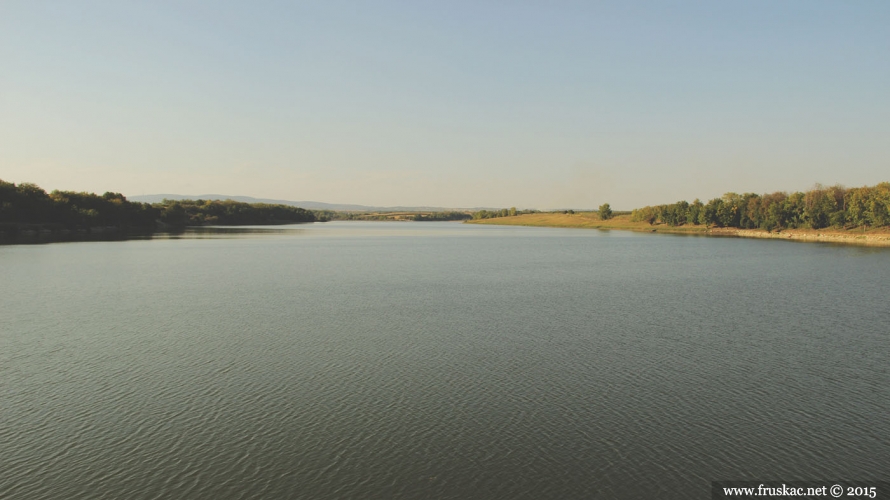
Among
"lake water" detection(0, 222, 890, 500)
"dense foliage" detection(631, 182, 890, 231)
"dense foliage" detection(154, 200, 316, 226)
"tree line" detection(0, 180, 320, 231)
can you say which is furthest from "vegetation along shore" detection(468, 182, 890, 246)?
"tree line" detection(0, 180, 320, 231)

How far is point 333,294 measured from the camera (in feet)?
116

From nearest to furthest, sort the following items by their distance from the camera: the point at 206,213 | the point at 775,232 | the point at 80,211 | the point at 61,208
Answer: the point at 61,208 → the point at 80,211 → the point at 775,232 → the point at 206,213

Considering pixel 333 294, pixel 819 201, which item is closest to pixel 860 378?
pixel 333 294

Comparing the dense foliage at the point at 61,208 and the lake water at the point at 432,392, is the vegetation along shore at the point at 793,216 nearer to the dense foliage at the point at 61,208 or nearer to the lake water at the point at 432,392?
the lake water at the point at 432,392

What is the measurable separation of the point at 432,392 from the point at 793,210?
124m

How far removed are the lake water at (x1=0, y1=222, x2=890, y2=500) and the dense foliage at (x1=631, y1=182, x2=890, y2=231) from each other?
79234mm

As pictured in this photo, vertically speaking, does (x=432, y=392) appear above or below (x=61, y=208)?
below

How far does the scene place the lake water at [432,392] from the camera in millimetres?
11648

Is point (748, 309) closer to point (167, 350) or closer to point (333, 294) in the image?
point (333, 294)

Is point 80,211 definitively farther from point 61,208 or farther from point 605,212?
point 605,212

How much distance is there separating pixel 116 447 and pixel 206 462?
8.02 feet

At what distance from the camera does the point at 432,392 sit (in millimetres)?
16594

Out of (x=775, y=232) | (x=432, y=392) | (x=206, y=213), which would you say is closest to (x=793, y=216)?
(x=775, y=232)

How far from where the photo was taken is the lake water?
11.6 metres
